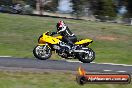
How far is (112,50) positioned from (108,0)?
39290 millimetres

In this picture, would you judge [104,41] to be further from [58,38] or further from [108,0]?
[108,0]

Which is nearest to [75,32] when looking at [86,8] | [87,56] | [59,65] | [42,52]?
[87,56]

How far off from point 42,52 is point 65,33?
4.62 ft

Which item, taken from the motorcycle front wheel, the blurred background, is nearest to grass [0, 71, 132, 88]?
the motorcycle front wheel

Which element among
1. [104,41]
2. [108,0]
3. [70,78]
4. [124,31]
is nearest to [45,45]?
[70,78]

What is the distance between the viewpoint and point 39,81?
13.9 metres

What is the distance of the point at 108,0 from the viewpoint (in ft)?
214

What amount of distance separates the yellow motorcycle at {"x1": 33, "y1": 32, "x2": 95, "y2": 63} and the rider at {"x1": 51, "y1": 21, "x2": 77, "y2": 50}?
197 mm

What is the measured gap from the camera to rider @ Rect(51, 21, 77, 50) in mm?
18344

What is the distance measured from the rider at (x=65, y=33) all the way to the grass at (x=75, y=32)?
2.52 m

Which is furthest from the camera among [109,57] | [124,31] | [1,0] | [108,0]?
[1,0]

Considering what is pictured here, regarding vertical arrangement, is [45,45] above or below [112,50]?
above

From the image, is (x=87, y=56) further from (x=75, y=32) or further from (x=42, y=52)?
(x=75, y=32)

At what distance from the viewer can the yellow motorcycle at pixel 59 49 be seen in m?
18.5
